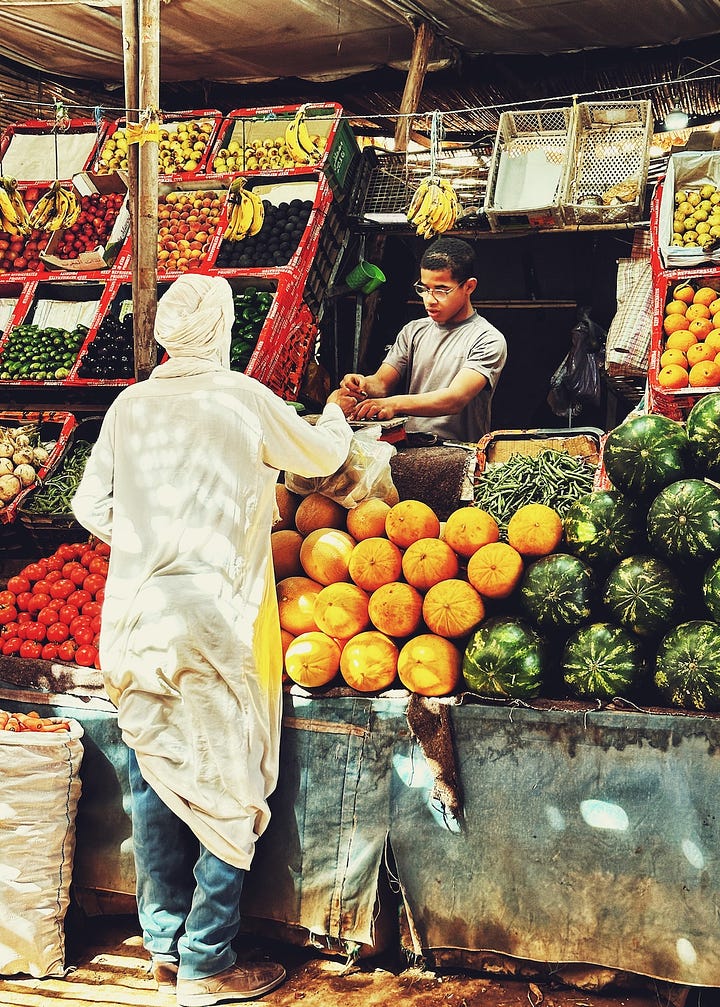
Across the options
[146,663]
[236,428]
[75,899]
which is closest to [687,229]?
[236,428]

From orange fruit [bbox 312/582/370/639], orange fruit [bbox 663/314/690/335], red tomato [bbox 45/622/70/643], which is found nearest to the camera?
orange fruit [bbox 312/582/370/639]

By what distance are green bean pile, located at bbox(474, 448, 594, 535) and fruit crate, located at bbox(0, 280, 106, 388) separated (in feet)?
10.4

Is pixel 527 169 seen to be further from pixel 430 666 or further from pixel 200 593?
pixel 200 593

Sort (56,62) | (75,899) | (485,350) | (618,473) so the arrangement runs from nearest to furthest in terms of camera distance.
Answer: (618,473) < (75,899) < (485,350) < (56,62)

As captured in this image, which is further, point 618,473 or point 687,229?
point 687,229

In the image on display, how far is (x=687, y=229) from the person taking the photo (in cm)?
571

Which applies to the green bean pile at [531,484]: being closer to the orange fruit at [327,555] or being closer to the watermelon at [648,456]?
the watermelon at [648,456]

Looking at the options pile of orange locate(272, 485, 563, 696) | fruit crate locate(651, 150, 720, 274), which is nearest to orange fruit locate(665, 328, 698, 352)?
fruit crate locate(651, 150, 720, 274)

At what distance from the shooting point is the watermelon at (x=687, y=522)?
3213mm

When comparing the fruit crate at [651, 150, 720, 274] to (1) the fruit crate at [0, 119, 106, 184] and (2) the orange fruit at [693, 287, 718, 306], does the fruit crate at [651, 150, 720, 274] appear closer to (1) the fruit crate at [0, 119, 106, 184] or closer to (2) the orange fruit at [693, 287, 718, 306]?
(2) the orange fruit at [693, 287, 718, 306]

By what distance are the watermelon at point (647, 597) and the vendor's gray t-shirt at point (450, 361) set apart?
193cm

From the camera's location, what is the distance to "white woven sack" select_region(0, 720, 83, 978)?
360cm

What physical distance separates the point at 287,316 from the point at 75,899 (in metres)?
3.74

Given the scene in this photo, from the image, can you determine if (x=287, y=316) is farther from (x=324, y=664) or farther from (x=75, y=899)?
(x=75, y=899)
